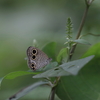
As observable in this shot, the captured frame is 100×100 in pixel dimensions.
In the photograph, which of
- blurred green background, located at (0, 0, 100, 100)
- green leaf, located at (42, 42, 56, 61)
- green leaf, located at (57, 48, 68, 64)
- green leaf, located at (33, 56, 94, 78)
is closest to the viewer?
green leaf, located at (33, 56, 94, 78)

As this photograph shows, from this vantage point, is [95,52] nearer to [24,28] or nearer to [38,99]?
[38,99]

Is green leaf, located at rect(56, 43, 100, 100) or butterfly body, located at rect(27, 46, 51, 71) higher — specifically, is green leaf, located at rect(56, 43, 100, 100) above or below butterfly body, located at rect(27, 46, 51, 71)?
below

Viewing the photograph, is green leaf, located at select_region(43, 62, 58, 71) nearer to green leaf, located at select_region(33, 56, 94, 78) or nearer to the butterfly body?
the butterfly body

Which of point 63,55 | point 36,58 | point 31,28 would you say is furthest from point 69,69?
point 31,28

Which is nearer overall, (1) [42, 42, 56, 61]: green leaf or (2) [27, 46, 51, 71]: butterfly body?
(2) [27, 46, 51, 71]: butterfly body

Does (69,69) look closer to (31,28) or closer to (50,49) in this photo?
(50,49)

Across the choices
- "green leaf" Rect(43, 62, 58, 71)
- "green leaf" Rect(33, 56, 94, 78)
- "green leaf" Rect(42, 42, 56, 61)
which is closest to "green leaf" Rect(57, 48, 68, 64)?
"green leaf" Rect(43, 62, 58, 71)

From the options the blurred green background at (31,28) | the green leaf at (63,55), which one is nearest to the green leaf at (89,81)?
the green leaf at (63,55)

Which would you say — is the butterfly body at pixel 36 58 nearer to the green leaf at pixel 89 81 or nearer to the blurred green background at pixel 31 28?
the green leaf at pixel 89 81
